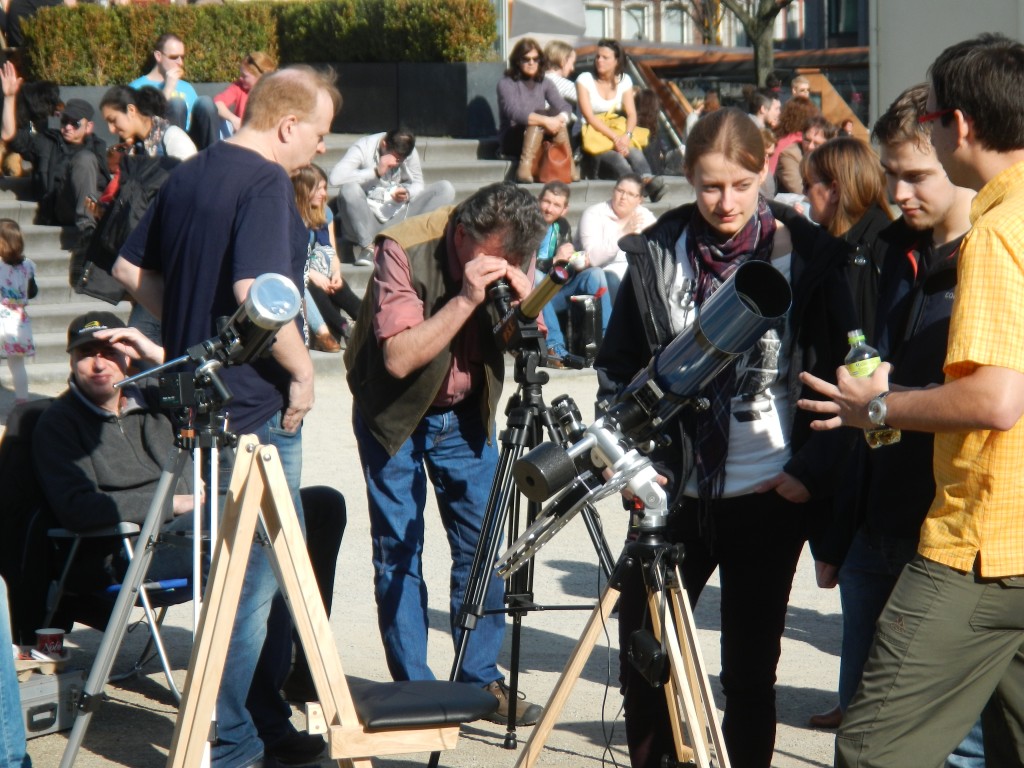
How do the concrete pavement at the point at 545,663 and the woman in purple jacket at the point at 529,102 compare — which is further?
the woman in purple jacket at the point at 529,102

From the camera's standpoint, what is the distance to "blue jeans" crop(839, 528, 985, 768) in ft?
10.2

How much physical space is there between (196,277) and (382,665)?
184 centimetres

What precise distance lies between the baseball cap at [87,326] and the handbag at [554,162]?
849cm

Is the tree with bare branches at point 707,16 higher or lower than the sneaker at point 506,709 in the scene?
higher

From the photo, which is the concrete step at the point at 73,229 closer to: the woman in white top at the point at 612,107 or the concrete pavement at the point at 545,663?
the woman in white top at the point at 612,107

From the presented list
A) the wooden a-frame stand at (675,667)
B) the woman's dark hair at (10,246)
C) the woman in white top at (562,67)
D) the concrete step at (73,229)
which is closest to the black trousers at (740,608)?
the wooden a-frame stand at (675,667)

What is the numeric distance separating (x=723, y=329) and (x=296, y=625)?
3.43 ft

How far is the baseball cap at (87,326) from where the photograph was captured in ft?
13.7

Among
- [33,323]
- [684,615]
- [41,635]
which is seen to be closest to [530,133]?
[33,323]

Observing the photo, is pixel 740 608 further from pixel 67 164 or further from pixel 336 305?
pixel 67 164

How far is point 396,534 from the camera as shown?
13.2ft

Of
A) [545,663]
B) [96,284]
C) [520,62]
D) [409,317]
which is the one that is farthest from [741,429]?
[520,62]

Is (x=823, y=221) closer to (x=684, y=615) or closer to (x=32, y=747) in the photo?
(x=684, y=615)

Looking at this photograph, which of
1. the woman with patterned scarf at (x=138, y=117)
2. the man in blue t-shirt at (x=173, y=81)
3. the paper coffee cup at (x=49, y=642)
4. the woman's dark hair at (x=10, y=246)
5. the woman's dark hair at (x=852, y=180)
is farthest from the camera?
the man in blue t-shirt at (x=173, y=81)
